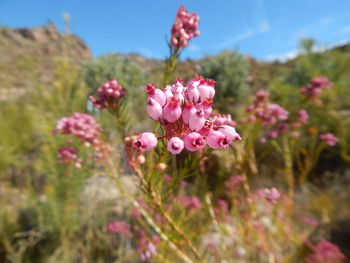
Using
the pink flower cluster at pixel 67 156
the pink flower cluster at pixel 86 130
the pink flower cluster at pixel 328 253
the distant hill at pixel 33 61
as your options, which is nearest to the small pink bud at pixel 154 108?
the pink flower cluster at pixel 86 130

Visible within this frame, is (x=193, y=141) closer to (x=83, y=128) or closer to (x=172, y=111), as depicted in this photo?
(x=172, y=111)

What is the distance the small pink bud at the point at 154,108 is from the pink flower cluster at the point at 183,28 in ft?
1.79

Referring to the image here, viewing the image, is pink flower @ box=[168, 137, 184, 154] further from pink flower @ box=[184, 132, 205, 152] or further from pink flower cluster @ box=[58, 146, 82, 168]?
pink flower cluster @ box=[58, 146, 82, 168]

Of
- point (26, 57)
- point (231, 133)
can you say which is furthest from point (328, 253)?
point (26, 57)

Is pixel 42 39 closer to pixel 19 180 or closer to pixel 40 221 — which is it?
pixel 19 180

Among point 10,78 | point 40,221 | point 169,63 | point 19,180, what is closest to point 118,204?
point 40,221

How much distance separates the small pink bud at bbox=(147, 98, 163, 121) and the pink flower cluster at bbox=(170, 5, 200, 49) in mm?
547

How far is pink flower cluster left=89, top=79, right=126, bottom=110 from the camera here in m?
0.96

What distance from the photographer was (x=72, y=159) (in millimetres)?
1371

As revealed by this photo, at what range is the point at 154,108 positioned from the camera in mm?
542

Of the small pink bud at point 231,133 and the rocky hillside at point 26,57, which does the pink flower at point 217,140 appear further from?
the rocky hillside at point 26,57

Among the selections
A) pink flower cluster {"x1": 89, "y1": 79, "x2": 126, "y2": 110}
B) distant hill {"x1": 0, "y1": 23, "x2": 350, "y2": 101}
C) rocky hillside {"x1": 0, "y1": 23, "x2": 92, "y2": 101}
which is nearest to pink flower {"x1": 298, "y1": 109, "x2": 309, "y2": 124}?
pink flower cluster {"x1": 89, "y1": 79, "x2": 126, "y2": 110}

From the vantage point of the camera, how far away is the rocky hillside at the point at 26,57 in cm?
A: 2580

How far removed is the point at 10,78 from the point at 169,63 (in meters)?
33.7
